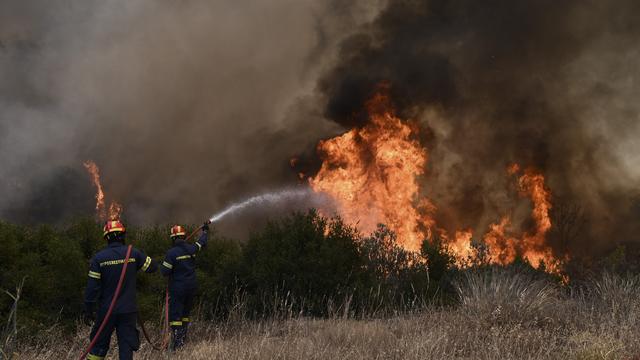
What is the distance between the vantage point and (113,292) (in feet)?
22.4

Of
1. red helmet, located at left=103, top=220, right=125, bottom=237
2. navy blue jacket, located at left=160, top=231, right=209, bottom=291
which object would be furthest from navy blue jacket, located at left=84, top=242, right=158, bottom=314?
navy blue jacket, located at left=160, top=231, right=209, bottom=291

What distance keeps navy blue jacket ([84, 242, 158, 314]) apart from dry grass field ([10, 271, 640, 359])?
1.07 meters

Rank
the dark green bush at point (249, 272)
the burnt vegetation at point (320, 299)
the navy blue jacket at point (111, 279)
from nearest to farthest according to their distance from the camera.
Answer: the navy blue jacket at point (111, 279) < the burnt vegetation at point (320, 299) < the dark green bush at point (249, 272)

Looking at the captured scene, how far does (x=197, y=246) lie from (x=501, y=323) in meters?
5.39

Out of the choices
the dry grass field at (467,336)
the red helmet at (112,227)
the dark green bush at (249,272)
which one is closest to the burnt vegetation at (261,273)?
the dark green bush at (249,272)

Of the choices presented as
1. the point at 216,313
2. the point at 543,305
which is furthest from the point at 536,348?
the point at 216,313

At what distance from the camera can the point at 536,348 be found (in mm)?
7602

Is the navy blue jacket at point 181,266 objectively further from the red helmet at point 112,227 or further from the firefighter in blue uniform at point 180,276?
the red helmet at point 112,227

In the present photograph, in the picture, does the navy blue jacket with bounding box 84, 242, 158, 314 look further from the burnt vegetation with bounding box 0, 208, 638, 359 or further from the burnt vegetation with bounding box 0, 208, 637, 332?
the burnt vegetation with bounding box 0, 208, 637, 332

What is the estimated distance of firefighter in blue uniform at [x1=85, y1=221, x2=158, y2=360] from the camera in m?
6.78

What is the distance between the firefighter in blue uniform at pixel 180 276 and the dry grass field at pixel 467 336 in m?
0.64

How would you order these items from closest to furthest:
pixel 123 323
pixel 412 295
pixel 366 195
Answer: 1. pixel 123 323
2. pixel 412 295
3. pixel 366 195

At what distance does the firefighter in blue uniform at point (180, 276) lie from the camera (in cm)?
961

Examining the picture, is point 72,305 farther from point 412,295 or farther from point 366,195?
point 366,195
